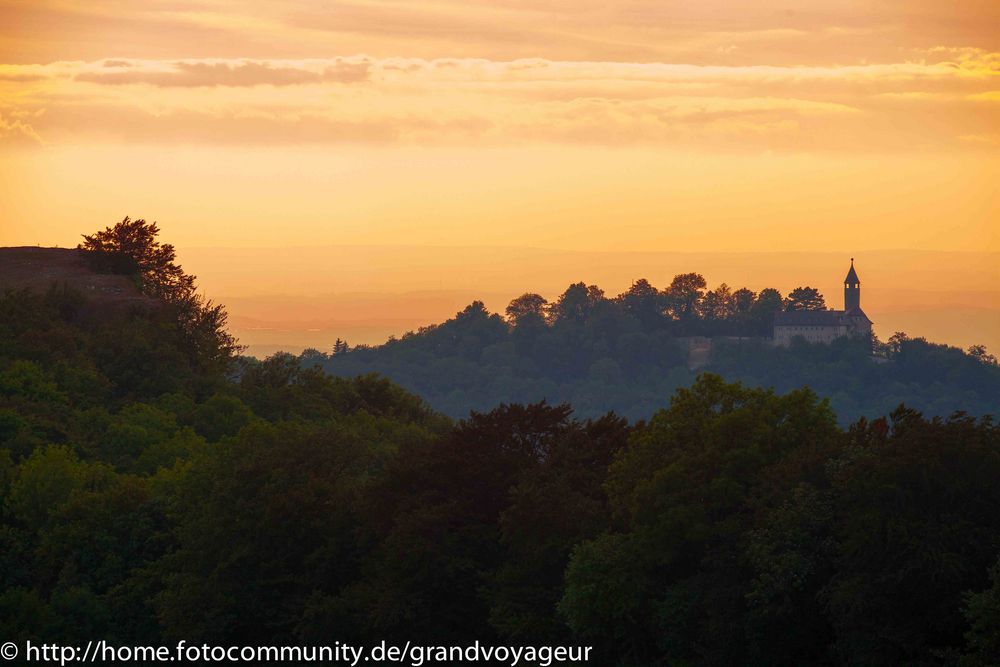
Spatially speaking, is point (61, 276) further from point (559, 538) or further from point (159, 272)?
point (559, 538)

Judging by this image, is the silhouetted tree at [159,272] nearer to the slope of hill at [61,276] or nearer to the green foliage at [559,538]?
the slope of hill at [61,276]

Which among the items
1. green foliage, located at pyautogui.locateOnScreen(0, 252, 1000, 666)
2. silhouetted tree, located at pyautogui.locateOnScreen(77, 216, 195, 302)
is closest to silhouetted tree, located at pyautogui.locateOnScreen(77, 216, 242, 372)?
silhouetted tree, located at pyautogui.locateOnScreen(77, 216, 195, 302)

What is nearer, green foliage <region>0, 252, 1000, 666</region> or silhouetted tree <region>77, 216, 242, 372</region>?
green foliage <region>0, 252, 1000, 666</region>

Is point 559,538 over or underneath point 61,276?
underneath

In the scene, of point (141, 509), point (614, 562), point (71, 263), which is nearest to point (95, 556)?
point (141, 509)

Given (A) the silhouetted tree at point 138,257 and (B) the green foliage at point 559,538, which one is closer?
(B) the green foliage at point 559,538

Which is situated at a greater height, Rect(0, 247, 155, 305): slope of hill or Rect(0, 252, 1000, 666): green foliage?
Rect(0, 247, 155, 305): slope of hill

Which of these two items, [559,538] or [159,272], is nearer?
[559,538]

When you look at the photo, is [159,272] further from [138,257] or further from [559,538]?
[559,538]

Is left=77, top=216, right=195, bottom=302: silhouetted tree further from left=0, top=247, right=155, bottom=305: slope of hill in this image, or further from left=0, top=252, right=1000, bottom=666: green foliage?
left=0, top=252, right=1000, bottom=666: green foliage

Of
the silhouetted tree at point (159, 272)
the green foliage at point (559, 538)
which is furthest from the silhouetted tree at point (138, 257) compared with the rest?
the green foliage at point (559, 538)

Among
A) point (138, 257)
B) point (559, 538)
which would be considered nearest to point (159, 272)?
point (138, 257)

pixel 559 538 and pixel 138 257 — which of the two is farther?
pixel 138 257

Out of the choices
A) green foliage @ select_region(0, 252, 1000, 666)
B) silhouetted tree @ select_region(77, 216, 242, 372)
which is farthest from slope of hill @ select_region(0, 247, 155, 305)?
green foliage @ select_region(0, 252, 1000, 666)
